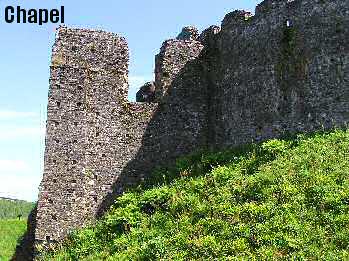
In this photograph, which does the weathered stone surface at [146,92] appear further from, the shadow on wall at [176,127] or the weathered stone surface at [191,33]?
the weathered stone surface at [191,33]

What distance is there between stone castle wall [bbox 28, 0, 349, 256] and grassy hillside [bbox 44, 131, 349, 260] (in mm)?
1747

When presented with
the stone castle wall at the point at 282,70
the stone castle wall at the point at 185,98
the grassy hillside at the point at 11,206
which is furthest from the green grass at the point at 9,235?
the grassy hillside at the point at 11,206

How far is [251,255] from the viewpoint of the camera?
14.2 meters

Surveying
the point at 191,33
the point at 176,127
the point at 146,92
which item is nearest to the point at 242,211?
the point at 176,127

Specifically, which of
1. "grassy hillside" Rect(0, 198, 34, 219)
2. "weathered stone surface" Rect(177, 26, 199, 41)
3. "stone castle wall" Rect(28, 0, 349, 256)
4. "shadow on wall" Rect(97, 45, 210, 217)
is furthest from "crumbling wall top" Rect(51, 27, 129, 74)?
"grassy hillside" Rect(0, 198, 34, 219)

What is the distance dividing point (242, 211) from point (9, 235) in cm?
2537

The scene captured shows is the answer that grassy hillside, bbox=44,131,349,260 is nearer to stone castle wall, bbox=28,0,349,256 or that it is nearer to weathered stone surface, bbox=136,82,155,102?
stone castle wall, bbox=28,0,349,256

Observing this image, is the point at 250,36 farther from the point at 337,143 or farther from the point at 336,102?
the point at 337,143

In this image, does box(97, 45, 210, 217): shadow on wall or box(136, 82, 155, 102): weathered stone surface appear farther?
box(136, 82, 155, 102): weathered stone surface

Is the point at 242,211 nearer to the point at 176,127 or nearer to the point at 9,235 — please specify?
the point at 176,127

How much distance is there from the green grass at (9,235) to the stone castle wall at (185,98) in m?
10.1

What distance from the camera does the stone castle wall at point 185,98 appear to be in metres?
22.2

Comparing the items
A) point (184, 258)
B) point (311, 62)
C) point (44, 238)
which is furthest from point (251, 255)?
point (44, 238)

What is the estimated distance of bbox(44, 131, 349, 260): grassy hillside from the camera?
14492mm
